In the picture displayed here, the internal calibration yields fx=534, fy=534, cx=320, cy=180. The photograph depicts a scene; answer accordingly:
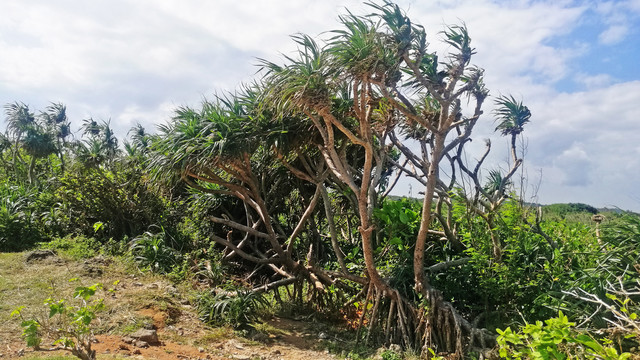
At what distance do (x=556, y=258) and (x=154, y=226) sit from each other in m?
7.44

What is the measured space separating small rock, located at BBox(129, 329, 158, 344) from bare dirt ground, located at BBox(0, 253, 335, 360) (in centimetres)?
8

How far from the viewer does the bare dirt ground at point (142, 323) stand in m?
5.62

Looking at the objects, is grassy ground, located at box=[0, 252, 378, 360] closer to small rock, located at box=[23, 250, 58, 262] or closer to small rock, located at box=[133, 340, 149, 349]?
small rock, located at box=[133, 340, 149, 349]

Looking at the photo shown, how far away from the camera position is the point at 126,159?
11.5m

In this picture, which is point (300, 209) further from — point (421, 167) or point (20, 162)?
point (20, 162)

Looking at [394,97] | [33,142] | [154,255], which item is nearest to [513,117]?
[394,97]

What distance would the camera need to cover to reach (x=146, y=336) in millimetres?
5836

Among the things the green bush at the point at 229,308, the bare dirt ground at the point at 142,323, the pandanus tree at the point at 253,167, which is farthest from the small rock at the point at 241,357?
the pandanus tree at the point at 253,167

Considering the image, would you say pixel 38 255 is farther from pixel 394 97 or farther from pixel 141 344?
pixel 394 97

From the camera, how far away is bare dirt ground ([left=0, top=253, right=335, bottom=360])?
5.62m

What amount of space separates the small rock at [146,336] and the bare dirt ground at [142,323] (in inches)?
3.0

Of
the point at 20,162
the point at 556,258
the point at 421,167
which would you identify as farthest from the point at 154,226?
the point at 20,162

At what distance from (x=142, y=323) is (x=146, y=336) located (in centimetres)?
45

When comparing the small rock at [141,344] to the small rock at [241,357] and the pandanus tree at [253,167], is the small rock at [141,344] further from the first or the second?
the pandanus tree at [253,167]
